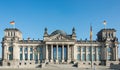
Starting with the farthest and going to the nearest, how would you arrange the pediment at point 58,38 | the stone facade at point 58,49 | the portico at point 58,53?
the pediment at point 58,38
the portico at point 58,53
the stone facade at point 58,49

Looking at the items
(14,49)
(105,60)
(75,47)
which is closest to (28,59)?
(14,49)

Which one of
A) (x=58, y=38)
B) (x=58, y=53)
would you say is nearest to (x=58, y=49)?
(x=58, y=53)

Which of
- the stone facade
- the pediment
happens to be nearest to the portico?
the stone facade

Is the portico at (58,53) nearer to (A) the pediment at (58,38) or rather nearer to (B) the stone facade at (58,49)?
(B) the stone facade at (58,49)

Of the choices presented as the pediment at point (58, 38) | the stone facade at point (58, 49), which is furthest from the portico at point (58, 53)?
the pediment at point (58, 38)

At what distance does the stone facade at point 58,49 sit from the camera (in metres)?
112

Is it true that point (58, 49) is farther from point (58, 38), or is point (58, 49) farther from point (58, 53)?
point (58, 38)

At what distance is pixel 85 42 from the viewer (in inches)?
4547

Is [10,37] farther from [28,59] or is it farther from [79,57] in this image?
[79,57]

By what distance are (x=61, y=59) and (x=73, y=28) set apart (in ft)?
46.5

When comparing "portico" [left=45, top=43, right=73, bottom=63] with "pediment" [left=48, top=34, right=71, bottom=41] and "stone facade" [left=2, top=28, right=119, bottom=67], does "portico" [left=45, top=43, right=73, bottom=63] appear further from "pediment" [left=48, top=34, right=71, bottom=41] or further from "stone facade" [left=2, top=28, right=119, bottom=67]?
"pediment" [left=48, top=34, right=71, bottom=41]

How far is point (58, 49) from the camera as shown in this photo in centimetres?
11338

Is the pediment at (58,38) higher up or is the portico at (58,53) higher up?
the pediment at (58,38)

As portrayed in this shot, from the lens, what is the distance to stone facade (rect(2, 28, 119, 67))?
11175 cm
